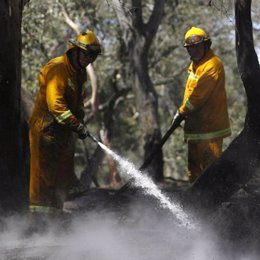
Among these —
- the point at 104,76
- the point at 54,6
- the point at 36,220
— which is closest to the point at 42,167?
the point at 36,220

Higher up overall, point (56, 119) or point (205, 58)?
point (205, 58)

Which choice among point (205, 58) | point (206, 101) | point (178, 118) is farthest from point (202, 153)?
point (205, 58)

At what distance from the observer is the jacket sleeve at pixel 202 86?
8.02 meters

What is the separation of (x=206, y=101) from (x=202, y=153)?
1.99 ft

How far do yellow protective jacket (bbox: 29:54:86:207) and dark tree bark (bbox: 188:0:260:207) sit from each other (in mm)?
1572

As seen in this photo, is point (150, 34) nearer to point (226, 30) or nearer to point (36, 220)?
point (36, 220)

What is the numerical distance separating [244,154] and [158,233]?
39.7 inches

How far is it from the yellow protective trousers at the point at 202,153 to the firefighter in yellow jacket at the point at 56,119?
66.1 inches

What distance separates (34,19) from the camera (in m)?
16.1

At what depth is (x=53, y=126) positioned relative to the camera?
23.1 ft

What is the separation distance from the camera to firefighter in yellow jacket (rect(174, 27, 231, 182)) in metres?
8.06

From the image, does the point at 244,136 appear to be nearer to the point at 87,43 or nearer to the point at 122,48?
the point at 87,43

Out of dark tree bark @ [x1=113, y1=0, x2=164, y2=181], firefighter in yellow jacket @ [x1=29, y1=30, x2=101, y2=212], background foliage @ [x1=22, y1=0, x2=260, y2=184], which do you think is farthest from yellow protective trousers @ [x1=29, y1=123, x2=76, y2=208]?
background foliage @ [x1=22, y1=0, x2=260, y2=184]

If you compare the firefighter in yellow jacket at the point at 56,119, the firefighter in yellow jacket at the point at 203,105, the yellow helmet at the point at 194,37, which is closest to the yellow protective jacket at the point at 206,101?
the firefighter in yellow jacket at the point at 203,105
